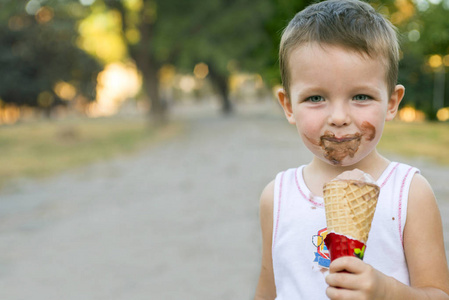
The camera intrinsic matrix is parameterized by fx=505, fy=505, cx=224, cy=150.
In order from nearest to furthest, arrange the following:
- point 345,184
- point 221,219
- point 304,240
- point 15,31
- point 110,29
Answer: point 345,184 < point 304,240 < point 221,219 < point 110,29 < point 15,31

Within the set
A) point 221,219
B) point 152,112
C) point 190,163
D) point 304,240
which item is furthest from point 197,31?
point 304,240

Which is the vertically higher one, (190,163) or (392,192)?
(392,192)

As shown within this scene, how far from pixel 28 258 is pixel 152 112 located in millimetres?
16718

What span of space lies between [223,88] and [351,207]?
1239 inches

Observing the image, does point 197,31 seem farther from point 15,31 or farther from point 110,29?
point 15,31

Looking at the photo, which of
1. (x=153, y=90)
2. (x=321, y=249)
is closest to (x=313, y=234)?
(x=321, y=249)

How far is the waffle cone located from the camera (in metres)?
1.34

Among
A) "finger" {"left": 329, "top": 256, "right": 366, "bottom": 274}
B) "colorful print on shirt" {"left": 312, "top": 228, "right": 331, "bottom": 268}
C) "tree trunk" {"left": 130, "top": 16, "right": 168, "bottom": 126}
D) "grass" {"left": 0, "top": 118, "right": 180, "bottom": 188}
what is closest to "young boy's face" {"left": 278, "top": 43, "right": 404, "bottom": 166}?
"colorful print on shirt" {"left": 312, "top": 228, "right": 331, "bottom": 268}

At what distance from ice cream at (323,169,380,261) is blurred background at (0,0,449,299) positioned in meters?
0.97

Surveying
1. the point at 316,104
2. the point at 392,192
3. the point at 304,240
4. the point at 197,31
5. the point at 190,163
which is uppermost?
the point at 197,31

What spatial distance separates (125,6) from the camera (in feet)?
66.7

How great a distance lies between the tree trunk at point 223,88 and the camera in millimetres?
31875

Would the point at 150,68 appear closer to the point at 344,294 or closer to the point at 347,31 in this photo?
the point at 347,31

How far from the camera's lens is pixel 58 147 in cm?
1856
